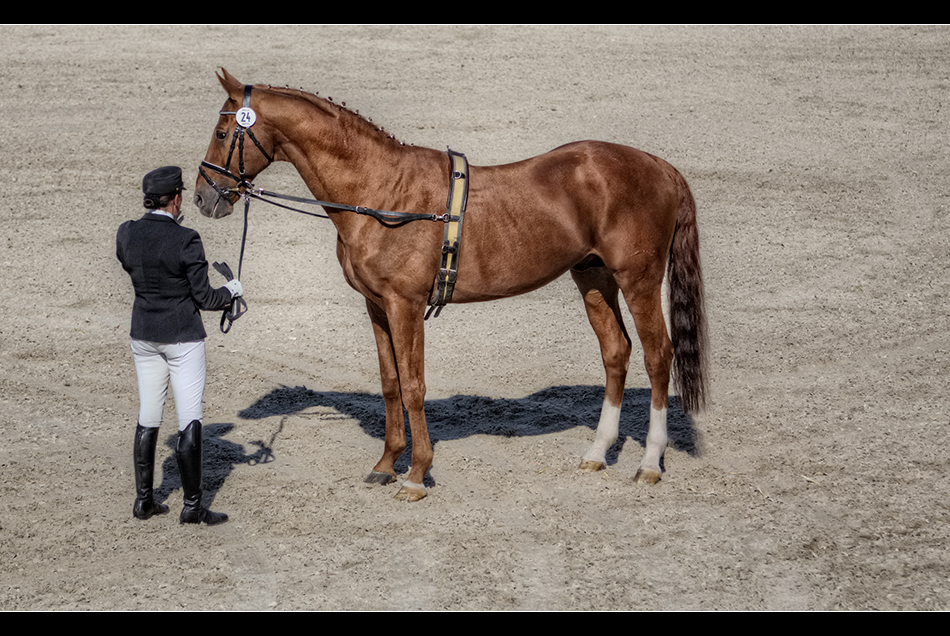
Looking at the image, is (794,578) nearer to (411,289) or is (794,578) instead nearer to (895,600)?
(895,600)

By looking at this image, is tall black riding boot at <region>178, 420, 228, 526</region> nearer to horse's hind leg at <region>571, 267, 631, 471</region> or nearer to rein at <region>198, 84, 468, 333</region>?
rein at <region>198, 84, 468, 333</region>

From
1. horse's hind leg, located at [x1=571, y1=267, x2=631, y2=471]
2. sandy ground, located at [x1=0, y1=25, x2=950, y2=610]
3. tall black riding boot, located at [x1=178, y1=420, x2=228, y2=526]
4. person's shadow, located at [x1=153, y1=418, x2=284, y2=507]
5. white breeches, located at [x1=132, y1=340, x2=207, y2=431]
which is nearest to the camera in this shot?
sandy ground, located at [x1=0, y1=25, x2=950, y2=610]

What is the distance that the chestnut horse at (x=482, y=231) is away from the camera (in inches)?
213

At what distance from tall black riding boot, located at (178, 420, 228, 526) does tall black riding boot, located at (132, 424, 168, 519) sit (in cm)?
19

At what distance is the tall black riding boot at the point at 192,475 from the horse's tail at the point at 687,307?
3185 millimetres

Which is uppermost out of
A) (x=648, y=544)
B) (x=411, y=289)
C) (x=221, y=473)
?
(x=411, y=289)

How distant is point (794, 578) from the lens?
4742mm

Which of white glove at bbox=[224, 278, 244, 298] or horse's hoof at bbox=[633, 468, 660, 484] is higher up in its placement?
white glove at bbox=[224, 278, 244, 298]

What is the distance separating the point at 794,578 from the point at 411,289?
271cm

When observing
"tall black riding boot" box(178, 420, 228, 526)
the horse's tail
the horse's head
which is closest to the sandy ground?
"tall black riding boot" box(178, 420, 228, 526)

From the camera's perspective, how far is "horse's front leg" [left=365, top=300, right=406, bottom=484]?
5.95 m

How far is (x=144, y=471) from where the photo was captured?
5332 millimetres
